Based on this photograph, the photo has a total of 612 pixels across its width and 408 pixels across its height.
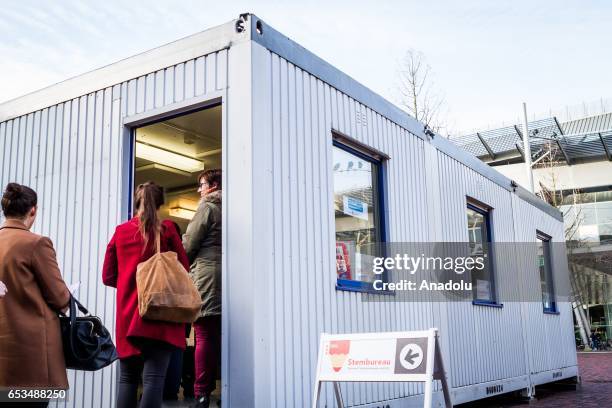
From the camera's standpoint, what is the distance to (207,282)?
5234 millimetres

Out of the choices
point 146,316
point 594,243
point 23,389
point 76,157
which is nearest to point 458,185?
point 76,157

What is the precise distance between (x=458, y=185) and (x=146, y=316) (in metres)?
6.13

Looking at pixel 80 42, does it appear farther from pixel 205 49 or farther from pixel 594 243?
pixel 594 243

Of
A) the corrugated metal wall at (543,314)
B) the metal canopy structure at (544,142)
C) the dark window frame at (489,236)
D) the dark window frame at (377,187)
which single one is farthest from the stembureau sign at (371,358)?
the metal canopy structure at (544,142)

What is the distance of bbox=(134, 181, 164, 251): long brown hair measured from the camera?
14.4ft

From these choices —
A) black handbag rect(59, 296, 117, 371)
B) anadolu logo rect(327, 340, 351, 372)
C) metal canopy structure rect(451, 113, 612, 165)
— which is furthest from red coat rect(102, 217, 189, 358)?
metal canopy structure rect(451, 113, 612, 165)

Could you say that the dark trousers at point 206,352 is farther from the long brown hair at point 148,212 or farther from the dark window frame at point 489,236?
the dark window frame at point 489,236

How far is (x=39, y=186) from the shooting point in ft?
21.6

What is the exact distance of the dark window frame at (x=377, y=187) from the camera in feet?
21.3

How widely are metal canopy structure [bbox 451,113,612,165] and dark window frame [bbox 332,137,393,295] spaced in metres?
23.9

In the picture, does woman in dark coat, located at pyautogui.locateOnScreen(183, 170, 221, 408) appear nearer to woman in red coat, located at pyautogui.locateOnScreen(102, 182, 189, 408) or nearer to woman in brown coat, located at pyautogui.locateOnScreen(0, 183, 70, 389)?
woman in red coat, located at pyautogui.locateOnScreen(102, 182, 189, 408)

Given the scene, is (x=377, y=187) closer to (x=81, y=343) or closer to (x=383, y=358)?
(x=383, y=358)

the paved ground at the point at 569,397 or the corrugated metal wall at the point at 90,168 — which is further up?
the corrugated metal wall at the point at 90,168

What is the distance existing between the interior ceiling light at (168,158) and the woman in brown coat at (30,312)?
4328mm
